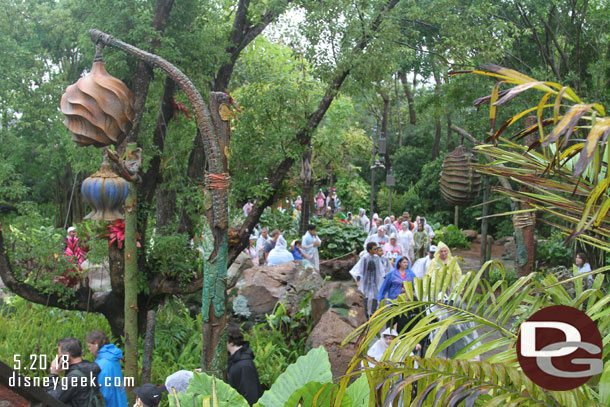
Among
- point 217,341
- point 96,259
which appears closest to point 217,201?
point 217,341

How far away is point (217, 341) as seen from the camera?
167 inches

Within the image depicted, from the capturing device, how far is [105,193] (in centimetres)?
457

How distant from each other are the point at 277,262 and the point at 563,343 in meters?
9.49

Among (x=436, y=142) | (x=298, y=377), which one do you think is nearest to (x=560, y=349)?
(x=298, y=377)

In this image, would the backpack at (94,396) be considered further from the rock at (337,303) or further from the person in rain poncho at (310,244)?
the person in rain poncho at (310,244)

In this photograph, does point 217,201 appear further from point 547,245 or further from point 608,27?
point 547,245

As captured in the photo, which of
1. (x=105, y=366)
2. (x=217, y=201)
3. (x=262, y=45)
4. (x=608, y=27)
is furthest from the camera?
(x=262, y=45)

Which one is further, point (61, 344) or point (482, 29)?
point (482, 29)

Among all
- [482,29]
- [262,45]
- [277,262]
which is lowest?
[277,262]

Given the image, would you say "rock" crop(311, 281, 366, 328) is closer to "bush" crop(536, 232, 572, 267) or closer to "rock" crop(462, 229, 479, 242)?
"bush" crop(536, 232, 572, 267)

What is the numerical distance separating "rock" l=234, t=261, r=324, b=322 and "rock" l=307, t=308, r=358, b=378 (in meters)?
1.52

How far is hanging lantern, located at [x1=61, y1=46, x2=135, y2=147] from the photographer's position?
4070 mm

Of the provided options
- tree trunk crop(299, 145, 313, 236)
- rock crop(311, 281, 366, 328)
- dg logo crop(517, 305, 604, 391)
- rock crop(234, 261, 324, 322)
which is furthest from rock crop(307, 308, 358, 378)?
tree trunk crop(299, 145, 313, 236)

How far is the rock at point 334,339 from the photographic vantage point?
23.0 ft
